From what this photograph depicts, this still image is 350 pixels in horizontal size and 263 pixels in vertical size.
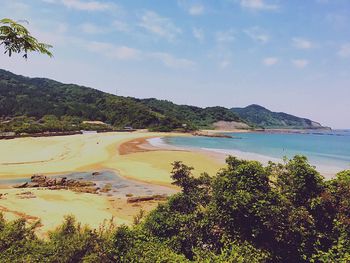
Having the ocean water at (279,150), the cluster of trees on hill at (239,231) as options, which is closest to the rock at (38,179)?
the cluster of trees on hill at (239,231)

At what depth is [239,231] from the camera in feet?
36.7

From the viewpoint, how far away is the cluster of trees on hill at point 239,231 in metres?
10.2

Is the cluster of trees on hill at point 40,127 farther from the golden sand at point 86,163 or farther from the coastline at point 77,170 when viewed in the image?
the golden sand at point 86,163

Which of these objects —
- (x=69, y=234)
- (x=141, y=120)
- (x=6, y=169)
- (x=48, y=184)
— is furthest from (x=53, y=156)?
(x=141, y=120)

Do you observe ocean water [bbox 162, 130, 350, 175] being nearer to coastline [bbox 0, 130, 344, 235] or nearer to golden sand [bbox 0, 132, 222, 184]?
golden sand [bbox 0, 132, 222, 184]

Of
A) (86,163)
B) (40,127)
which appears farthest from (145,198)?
(40,127)

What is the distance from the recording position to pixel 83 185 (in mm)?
32281

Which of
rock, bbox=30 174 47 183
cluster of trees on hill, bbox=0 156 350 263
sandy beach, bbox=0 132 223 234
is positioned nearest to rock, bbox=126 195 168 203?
sandy beach, bbox=0 132 223 234

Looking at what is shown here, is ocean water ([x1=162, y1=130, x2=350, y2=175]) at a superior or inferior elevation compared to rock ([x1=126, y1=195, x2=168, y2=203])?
superior

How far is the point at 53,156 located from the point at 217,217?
45.7 meters

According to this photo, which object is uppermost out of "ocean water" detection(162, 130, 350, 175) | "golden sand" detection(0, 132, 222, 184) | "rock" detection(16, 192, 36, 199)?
"ocean water" detection(162, 130, 350, 175)

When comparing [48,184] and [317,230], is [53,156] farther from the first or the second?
[317,230]

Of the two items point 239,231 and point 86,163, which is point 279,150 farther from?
point 239,231

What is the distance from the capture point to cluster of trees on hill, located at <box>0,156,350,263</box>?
10.2 meters
